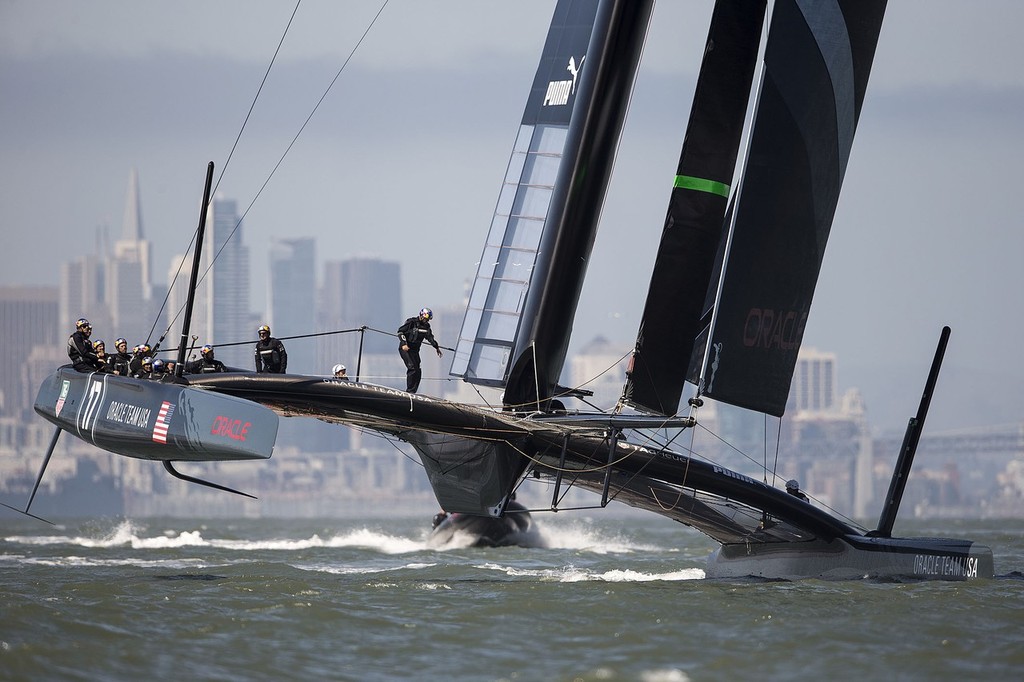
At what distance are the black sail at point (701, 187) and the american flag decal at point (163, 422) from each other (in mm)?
3679

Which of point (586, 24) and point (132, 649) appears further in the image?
point (586, 24)

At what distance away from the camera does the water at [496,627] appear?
356 inches

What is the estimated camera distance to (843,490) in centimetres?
16575

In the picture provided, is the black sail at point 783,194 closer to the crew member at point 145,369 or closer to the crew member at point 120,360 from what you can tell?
the crew member at point 145,369

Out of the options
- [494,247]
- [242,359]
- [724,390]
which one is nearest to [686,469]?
[724,390]

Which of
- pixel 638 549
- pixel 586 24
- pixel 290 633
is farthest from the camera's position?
pixel 638 549

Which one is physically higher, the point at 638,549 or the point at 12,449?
the point at 638,549

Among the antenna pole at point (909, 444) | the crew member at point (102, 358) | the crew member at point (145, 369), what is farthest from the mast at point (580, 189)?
the antenna pole at point (909, 444)

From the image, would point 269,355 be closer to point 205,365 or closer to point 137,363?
point 205,365

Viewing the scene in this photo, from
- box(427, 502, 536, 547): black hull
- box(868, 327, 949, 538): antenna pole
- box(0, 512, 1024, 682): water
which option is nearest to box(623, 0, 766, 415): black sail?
box(0, 512, 1024, 682): water

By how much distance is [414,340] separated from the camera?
13.0m

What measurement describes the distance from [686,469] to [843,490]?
157931mm

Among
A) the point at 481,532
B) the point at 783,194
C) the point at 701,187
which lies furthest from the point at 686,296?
the point at 481,532

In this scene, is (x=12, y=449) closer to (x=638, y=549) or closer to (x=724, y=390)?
(x=638, y=549)
